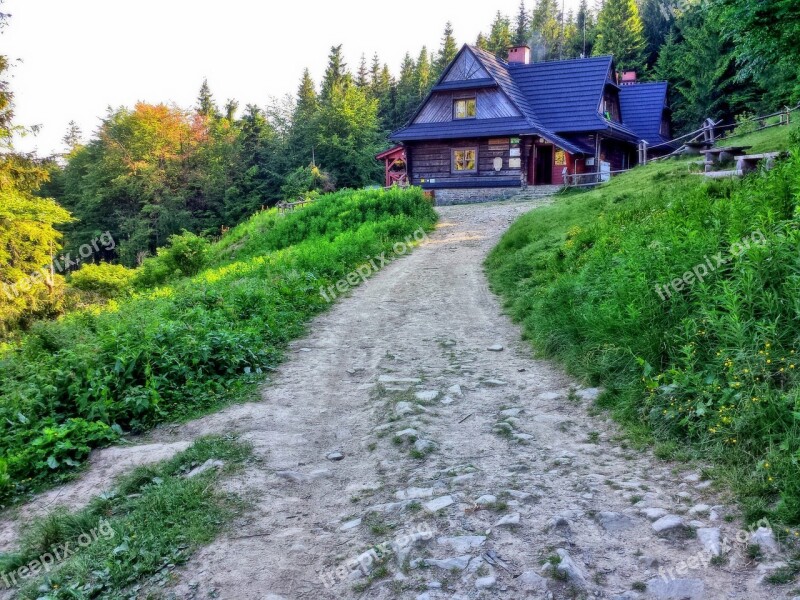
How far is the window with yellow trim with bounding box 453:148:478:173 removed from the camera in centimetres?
3155

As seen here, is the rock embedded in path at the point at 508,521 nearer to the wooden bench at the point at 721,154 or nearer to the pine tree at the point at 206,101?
the wooden bench at the point at 721,154

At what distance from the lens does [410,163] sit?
1312 inches

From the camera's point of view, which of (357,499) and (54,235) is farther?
(54,235)

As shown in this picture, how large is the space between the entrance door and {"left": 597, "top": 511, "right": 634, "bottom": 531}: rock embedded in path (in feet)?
98.3

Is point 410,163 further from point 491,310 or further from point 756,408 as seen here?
point 756,408

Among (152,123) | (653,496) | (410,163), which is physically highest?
(152,123)

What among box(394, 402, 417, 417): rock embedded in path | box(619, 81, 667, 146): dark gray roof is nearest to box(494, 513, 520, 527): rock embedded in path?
box(394, 402, 417, 417): rock embedded in path

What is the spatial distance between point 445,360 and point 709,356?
3.73 meters

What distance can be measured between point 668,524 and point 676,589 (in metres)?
0.60

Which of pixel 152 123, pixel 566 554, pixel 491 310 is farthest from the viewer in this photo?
pixel 152 123

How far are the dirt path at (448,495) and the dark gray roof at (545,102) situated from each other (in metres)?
24.4

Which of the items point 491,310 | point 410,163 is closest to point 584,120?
point 410,163

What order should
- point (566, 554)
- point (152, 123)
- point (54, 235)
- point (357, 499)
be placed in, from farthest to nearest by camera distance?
1. point (152, 123)
2. point (54, 235)
3. point (357, 499)
4. point (566, 554)

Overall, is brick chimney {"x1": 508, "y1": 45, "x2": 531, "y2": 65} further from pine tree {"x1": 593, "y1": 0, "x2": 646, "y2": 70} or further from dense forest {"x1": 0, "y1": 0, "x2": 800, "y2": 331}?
pine tree {"x1": 593, "y1": 0, "x2": 646, "y2": 70}
